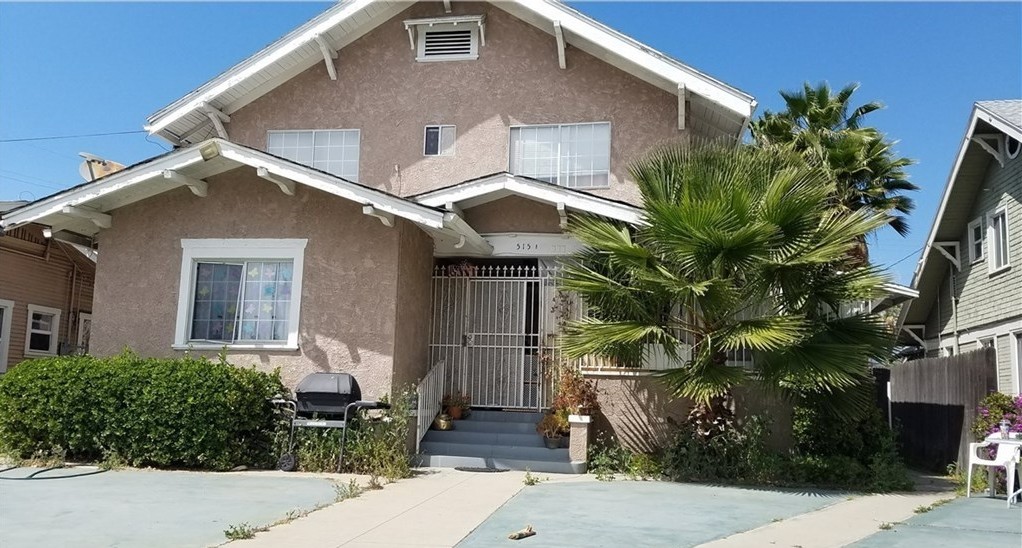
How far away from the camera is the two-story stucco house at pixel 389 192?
12.1 m

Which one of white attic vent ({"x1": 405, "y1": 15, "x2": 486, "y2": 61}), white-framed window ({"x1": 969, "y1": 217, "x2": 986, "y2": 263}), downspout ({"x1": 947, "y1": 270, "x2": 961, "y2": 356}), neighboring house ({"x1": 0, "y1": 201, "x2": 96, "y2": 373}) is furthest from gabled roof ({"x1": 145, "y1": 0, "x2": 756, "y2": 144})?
downspout ({"x1": 947, "y1": 270, "x2": 961, "y2": 356})

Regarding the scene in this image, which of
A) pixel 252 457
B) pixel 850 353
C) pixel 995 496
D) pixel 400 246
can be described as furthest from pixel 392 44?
pixel 995 496

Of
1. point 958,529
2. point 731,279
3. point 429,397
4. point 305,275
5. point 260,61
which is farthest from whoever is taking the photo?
point 260,61

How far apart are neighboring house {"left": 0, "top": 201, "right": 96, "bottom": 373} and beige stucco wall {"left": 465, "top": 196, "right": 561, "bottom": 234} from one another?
8.70 metres

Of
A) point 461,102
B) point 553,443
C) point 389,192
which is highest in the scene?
point 461,102

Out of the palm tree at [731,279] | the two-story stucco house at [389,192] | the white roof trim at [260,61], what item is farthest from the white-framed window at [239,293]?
the palm tree at [731,279]

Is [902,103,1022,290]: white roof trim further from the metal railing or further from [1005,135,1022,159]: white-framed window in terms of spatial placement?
the metal railing

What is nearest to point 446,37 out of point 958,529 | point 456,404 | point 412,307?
point 412,307

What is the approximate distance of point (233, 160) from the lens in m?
12.0

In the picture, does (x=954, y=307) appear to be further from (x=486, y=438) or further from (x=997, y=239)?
(x=486, y=438)

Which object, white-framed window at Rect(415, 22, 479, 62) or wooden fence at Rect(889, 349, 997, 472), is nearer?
wooden fence at Rect(889, 349, 997, 472)

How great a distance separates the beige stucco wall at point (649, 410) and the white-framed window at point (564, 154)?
12.6 ft

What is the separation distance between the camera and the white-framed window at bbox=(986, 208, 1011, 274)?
53.6 ft

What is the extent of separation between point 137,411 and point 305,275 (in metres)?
2.90
